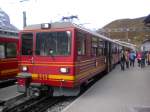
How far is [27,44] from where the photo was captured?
38.1ft

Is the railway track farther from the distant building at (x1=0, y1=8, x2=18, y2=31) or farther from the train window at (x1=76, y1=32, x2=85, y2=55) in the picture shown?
the distant building at (x1=0, y1=8, x2=18, y2=31)

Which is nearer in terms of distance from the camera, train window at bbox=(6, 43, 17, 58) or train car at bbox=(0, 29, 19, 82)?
train car at bbox=(0, 29, 19, 82)

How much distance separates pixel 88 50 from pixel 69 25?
7.11 ft

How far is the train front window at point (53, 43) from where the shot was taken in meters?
10.7

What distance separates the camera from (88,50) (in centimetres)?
1259

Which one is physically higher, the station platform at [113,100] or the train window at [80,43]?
the train window at [80,43]

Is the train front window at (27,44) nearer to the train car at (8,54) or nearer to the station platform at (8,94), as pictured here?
the station platform at (8,94)

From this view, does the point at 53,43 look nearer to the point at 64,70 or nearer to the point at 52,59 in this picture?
the point at 52,59

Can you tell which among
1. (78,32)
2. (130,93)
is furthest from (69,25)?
(130,93)

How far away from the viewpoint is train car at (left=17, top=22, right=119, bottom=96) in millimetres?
10633

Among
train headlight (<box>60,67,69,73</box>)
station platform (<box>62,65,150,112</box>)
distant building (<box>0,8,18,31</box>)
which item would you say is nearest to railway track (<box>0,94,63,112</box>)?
station platform (<box>62,65,150,112</box>)

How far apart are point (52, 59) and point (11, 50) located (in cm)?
528

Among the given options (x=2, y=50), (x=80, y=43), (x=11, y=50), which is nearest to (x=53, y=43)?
(x=80, y=43)

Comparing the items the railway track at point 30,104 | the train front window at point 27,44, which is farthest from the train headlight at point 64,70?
the train front window at point 27,44
